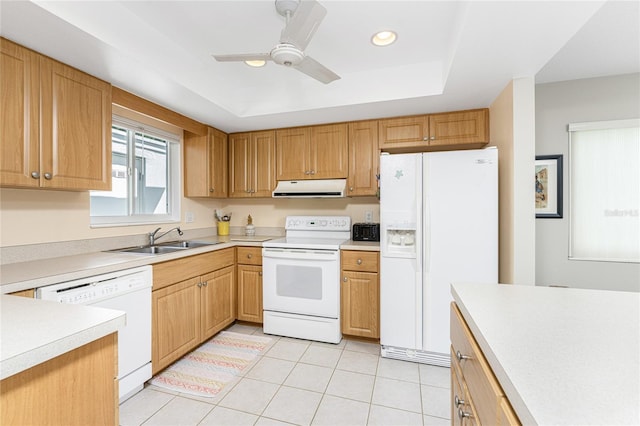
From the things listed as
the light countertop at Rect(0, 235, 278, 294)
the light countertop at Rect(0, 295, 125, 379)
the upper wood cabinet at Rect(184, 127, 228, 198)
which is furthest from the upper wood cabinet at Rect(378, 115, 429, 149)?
the light countertop at Rect(0, 295, 125, 379)

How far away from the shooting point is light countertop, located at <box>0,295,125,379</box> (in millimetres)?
646

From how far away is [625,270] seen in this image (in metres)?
2.45

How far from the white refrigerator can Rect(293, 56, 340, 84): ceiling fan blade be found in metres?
0.83

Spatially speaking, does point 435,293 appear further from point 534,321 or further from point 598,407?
point 598,407

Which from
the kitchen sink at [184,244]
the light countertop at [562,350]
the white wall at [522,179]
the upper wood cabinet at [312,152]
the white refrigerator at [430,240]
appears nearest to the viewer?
the light countertop at [562,350]

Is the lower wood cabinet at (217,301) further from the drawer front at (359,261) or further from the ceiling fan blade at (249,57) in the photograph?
the ceiling fan blade at (249,57)

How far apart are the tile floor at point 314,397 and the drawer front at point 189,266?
28.7 inches

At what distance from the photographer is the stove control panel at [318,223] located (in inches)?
126

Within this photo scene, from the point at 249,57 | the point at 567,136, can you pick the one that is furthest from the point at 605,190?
the point at 249,57

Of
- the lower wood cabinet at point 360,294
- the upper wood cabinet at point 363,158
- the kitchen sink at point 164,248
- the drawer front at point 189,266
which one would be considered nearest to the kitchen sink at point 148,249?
the kitchen sink at point 164,248

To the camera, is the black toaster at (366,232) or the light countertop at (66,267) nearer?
the light countertop at (66,267)

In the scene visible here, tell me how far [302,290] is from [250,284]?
0.59m

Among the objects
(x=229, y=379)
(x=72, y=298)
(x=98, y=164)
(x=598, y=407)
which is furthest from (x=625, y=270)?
(x=98, y=164)

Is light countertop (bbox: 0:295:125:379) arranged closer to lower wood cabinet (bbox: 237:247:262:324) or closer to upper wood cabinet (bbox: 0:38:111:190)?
upper wood cabinet (bbox: 0:38:111:190)
